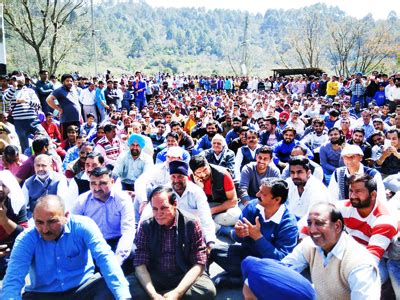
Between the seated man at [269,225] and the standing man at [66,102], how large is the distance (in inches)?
205

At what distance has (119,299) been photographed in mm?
2551

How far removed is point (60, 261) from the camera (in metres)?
2.76

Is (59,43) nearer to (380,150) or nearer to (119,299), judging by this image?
(380,150)

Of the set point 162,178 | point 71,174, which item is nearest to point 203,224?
point 162,178

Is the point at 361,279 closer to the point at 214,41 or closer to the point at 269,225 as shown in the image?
the point at 269,225

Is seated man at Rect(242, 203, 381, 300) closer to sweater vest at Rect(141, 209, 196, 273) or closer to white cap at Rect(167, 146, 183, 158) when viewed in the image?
sweater vest at Rect(141, 209, 196, 273)

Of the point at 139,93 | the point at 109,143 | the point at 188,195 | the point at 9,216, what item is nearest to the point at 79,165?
the point at 9,216

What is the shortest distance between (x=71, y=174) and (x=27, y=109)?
322 centimetres

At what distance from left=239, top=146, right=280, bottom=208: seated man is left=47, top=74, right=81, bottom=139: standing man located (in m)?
4.11

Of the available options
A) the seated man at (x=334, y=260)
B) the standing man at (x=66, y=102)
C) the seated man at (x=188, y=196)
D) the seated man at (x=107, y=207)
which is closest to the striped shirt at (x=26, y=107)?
the standing man at (x=66, y=102)

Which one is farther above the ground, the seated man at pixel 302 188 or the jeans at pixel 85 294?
the seated man at pixel 302 188

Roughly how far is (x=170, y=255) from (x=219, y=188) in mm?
1700

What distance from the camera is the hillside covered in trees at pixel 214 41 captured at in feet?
119

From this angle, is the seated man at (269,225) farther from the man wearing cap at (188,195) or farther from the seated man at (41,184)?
the seated man at (41,184)
